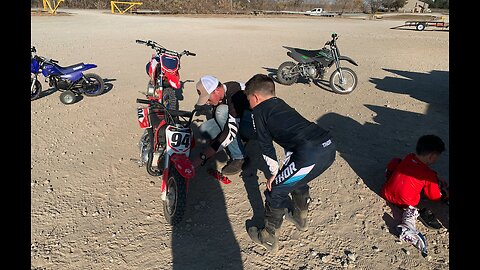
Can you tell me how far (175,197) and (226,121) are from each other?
121 centimetres

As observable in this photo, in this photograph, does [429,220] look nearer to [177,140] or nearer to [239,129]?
[239,129]

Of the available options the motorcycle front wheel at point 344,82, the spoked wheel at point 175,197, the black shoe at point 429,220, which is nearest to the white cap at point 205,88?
the spoked wheel at point 175,197

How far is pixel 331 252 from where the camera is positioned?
2580mm

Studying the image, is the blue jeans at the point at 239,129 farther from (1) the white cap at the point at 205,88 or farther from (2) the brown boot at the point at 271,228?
(2) the brown boot at the point at 271,228

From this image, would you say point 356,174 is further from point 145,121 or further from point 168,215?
point 145,121

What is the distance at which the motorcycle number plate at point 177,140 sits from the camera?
9.32ft

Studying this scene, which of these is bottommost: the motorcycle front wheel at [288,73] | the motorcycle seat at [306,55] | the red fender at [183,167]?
the red fender at [183,167]

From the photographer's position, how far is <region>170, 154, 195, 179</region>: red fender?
8.67 ft

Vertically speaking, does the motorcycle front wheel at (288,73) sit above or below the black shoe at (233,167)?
above

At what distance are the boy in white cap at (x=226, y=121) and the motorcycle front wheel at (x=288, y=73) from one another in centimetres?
409

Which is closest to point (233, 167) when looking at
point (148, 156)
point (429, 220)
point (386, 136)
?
point (148, 156)

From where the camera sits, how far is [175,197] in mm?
2812

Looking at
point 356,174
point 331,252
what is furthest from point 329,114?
point 331,252

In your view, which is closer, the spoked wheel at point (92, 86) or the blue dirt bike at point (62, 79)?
the blue dirt bike at point (62, 79)
